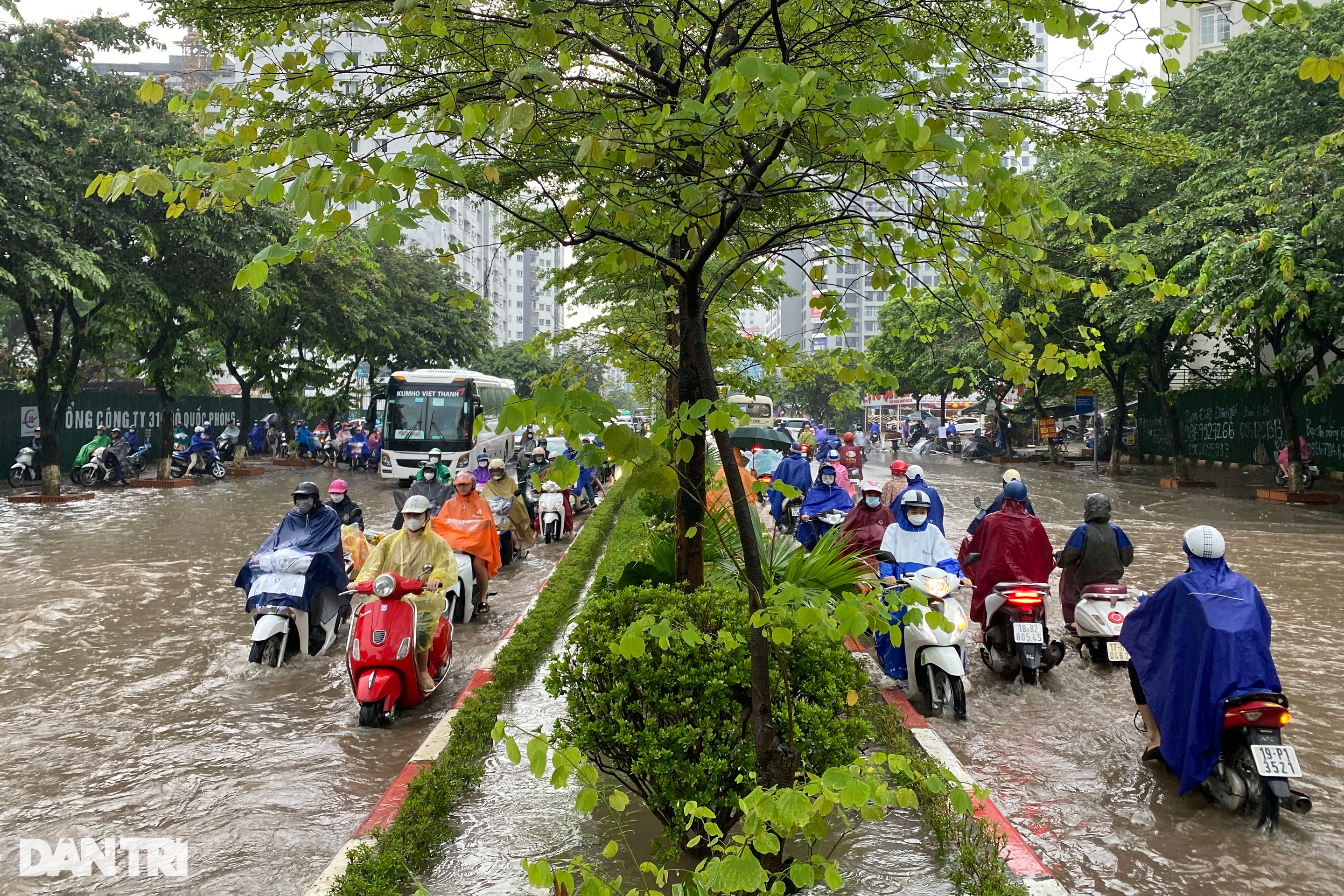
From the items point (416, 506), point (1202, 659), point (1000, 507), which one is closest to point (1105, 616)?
point (1000, 507)

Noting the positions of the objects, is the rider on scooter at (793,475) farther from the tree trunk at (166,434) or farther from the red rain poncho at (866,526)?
the tree trunk at (166,434)

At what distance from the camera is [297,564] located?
7.14m

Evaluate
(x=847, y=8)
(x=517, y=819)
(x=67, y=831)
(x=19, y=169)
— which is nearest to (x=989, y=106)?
(x=847, y=8)

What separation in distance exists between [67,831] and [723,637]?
3504mm

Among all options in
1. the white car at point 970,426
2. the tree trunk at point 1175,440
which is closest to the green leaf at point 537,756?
the tree trunk at point 1175,440

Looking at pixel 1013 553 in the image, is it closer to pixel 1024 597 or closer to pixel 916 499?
pixel 1024 597

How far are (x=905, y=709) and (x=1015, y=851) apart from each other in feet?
6.59

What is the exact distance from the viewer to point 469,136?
236 cm

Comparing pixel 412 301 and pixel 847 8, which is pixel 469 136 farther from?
pixel 412 301

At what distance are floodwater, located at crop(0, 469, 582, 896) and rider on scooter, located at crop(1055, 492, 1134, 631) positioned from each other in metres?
4.91

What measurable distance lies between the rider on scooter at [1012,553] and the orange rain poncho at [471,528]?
470 centimetres

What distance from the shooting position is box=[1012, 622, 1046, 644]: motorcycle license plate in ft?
21.5

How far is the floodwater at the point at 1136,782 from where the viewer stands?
13.1 ft

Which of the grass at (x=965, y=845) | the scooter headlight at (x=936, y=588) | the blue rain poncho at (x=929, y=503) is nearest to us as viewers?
the grass at (x=965, y=845)
